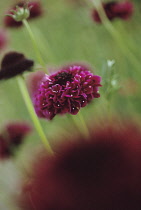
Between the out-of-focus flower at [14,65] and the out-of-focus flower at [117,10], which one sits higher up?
the out-of-focus flower at [117,10]

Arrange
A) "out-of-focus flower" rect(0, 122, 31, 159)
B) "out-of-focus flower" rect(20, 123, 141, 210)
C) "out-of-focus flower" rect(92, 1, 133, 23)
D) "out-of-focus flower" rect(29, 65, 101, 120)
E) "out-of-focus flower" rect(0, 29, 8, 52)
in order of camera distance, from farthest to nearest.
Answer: "out-of-focus flower" rect(0, 29, 8, 52) < "out-of-focus flower" rect(92, 1, 133, 23) < "out-of-focus flower" rect(0, 122, 31, 159) < "out-of-focus flower" rect(29, 65, 101, 120) < "out-of-focus flower" rect(20, 123, 141, 210)

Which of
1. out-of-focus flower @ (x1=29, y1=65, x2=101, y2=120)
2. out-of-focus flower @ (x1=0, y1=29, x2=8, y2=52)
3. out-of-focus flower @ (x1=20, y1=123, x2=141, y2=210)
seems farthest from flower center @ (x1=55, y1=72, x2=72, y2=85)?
out-of-focus flower @ (x1=0, y1=29, x2=8, y2=52)

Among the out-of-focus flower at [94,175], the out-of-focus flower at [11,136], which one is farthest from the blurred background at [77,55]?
the out-of-focus flower at [94,175]

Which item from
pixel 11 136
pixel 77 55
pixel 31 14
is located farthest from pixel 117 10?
pixel 77 55

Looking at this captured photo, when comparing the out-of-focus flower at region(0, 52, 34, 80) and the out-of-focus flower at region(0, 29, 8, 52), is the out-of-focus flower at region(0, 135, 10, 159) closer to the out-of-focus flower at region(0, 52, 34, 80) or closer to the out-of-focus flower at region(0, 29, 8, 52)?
the out-of-focus flower at region(0, 52, 34, 80)

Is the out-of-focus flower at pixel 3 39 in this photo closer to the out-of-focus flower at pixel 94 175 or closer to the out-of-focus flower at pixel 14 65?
the out-of-focus flower at pixel 14 65

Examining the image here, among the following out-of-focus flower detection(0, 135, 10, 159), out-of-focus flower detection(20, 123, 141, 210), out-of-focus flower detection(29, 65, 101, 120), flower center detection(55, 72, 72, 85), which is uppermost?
flower center detection(55, 72, 72, 85)

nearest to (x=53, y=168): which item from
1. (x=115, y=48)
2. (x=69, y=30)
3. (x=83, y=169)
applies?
(x=83, y=169)
